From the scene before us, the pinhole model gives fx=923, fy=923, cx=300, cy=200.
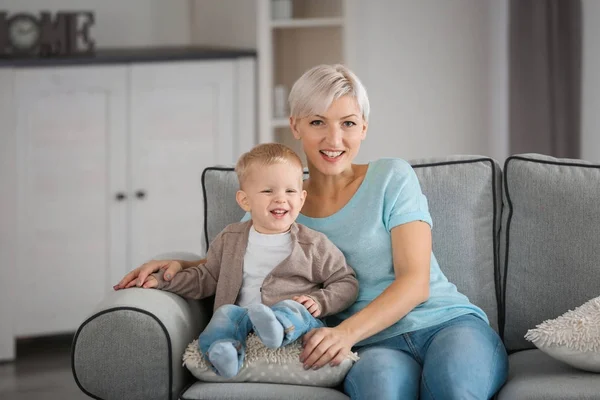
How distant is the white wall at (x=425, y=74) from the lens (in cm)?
410

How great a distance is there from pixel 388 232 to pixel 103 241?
82.4 inches

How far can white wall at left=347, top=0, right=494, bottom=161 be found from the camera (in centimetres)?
410

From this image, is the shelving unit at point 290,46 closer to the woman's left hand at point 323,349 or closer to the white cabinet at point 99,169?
the white cabinet at point 99,169

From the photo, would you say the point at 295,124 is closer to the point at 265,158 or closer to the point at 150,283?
the point at 265,158

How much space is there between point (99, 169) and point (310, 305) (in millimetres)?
2146

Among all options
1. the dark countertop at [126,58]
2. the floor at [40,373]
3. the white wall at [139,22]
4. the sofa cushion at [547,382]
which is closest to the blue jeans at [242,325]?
the sofa cushion at [547,382]

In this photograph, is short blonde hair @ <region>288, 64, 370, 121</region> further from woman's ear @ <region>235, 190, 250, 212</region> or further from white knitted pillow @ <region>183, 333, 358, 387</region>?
white knitted pillow @ <region>183, 333, 358, 387</region>

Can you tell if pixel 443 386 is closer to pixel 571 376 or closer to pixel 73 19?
pixel 571 376

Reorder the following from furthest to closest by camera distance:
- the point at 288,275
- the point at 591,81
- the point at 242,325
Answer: the point at 591,81 → the point at 288,275 → the point at 242,325

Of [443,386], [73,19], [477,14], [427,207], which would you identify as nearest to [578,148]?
[477,14]

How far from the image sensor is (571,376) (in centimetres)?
194

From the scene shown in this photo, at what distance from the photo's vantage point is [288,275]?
204 cm

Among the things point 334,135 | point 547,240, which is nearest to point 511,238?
point 547,240

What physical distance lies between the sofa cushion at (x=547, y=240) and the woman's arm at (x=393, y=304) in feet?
1.15
